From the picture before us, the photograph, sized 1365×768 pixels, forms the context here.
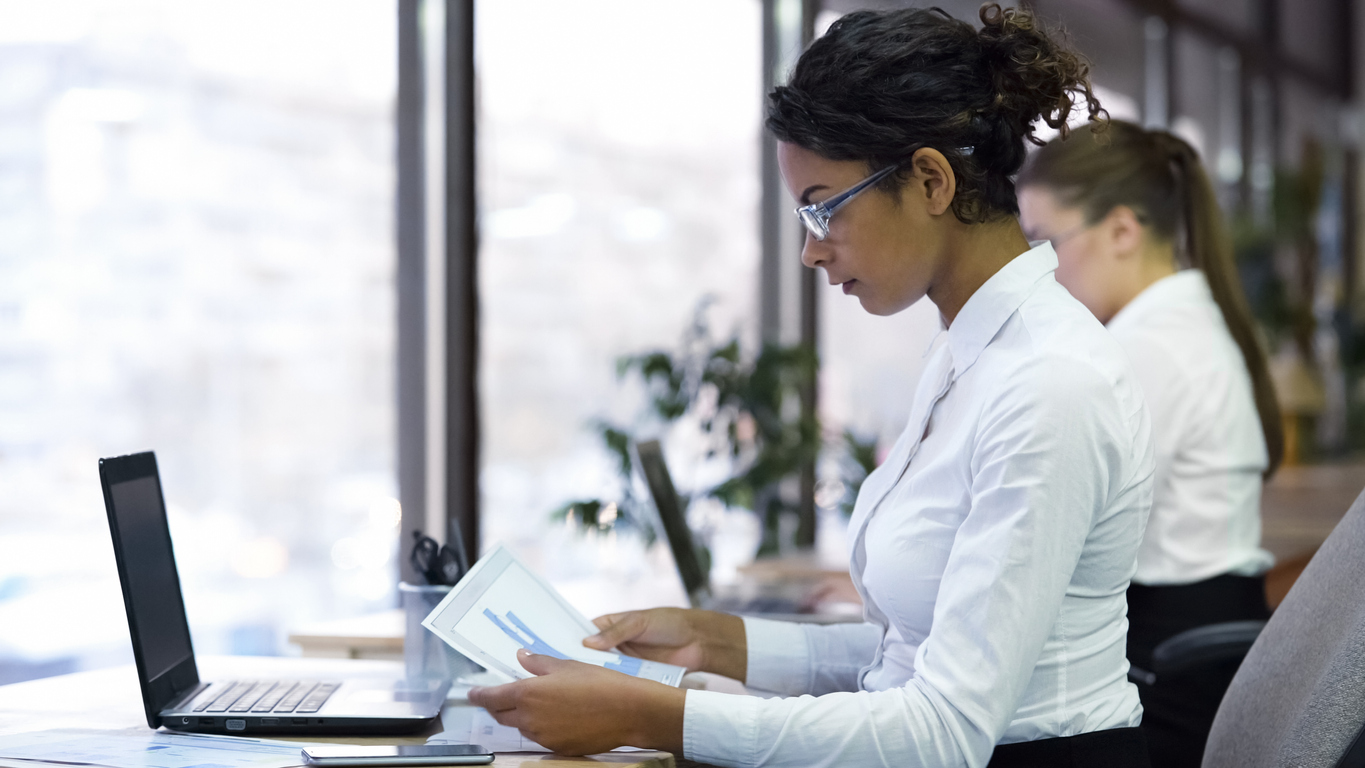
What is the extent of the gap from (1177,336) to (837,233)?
3.64 ft

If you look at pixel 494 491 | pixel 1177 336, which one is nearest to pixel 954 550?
pixel 1177 336

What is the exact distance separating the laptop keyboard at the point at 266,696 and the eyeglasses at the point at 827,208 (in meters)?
0.78

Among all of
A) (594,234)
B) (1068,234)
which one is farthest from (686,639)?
(594,234)

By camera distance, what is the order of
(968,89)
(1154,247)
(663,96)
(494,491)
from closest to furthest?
(968,89), (1154,247), (494,491), (663,96)

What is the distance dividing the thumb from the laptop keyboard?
280mm

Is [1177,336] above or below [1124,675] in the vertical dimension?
above

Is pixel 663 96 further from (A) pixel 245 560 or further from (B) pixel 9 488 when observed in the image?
(B) pixel 9 488

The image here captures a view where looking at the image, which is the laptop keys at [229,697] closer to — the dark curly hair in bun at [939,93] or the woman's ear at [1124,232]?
the dark curly hair in bun at [939,93]

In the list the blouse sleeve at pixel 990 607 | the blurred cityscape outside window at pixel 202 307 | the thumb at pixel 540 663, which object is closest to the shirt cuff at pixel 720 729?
the blouse sleeve at pixel 990 607

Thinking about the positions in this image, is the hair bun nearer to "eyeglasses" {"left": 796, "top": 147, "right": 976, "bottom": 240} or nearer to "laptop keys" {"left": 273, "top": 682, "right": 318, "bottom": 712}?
"eyeglasses" {"left": 796, "top": 147, "right": 976, "bottom": 240}

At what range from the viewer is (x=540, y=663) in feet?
4.26

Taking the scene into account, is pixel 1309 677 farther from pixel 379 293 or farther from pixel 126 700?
pixel 379 293

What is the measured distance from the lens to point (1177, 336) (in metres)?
2.21

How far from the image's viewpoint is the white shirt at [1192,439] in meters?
2.15
